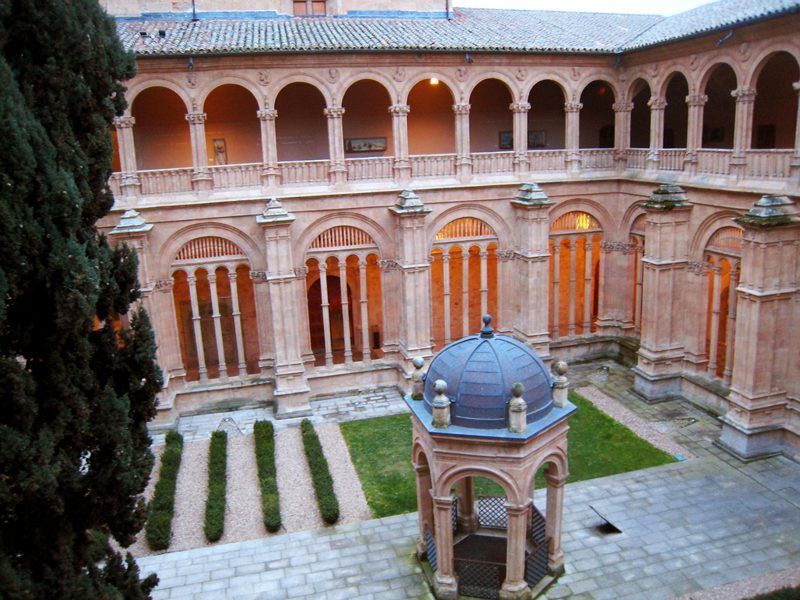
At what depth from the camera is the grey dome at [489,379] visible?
1152cm

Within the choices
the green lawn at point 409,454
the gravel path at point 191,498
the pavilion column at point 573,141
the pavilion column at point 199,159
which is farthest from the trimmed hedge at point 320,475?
the pavilion column at point 573,141

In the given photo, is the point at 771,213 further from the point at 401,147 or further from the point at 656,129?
the point at 401,147

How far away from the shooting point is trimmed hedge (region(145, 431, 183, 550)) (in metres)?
14.6

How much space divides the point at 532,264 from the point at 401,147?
5777 mm

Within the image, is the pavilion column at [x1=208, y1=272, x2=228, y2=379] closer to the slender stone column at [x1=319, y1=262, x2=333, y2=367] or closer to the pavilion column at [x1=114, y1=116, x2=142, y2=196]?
the slender stone column at [x1=319, y1=262, x2=333, y2=367]

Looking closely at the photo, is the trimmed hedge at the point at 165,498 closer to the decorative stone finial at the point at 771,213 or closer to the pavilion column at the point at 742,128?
the decorative stone finial at the point at 771,213

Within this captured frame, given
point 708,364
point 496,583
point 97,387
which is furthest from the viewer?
point 708,364

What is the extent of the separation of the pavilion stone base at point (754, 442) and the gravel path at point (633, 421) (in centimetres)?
114

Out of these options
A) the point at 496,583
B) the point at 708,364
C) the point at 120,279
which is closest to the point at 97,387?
the point at 120,279

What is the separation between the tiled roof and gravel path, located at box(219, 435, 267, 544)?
11402mm

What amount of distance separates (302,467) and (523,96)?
46.3 feet

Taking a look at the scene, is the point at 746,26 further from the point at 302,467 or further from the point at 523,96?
the point at 302,467

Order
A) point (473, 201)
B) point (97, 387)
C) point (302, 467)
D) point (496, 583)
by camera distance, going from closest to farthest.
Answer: point (97, 387) → point (496, 583) → point (302, 467) → point (473, 201)

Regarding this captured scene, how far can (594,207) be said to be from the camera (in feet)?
79.4
